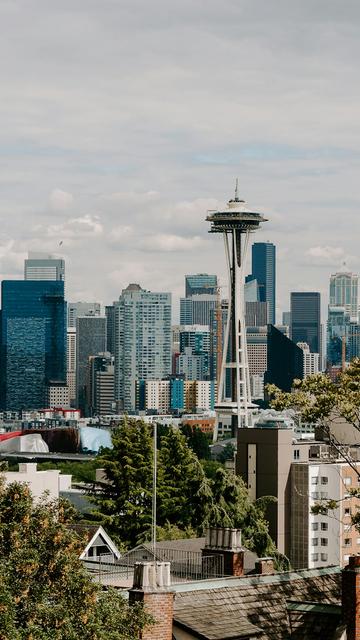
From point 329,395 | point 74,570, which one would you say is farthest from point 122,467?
point 74,570

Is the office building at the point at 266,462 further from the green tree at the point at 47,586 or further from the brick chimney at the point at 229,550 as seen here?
the green tree at the point at 47,586

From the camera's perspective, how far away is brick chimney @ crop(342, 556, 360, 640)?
1178 inches

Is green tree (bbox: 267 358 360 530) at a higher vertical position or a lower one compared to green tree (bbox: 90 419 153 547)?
higher

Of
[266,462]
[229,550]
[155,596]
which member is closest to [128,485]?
[229,550]

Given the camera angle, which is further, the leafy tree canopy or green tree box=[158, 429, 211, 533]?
green tree box=[158, 429, 211, 533]

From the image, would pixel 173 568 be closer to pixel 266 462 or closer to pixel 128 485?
pixel 128 485

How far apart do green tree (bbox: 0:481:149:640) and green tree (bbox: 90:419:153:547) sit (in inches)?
2122

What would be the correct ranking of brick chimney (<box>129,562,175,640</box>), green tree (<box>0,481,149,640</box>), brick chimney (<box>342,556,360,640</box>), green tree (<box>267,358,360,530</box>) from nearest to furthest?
green tree (<box>0,481,149,640</box>) < brick chimney (<box>129,562,175,640</box>) < brick chimney (<box>342,556,360,640</box>) < green tree (<box>267,358,360,530</box>)

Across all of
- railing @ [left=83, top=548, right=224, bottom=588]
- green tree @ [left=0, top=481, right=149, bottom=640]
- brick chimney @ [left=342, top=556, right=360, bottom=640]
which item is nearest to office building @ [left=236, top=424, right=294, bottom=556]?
railing @ [left=83, top=548, right=224, bottom=588]

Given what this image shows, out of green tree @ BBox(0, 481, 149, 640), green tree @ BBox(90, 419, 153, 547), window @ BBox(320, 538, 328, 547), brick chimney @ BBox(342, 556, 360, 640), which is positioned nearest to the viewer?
green tree @ BBox(0, 481, 149, 640)

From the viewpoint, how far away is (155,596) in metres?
28.4

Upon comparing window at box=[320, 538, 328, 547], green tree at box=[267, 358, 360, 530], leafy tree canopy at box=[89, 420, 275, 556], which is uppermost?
green tree at box=[267, 358, 360, 530]

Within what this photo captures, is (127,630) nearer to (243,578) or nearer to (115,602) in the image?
(115,602)

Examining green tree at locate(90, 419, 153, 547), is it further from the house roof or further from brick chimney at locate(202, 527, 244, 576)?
the house roof
